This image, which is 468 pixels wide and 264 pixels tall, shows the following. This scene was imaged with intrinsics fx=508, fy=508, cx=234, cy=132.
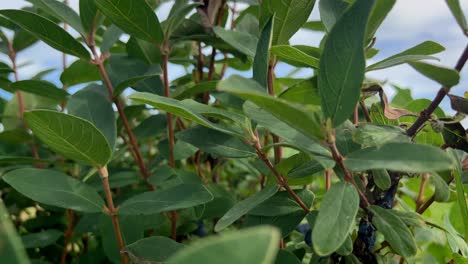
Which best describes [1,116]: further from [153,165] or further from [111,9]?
[111,9]

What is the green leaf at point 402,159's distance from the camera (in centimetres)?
52

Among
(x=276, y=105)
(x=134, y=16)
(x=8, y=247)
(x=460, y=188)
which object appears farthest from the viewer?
(x=134, y=16)

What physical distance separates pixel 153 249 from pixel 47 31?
0.53 m

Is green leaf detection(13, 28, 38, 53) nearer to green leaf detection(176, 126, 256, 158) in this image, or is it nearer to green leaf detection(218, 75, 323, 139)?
green leaf detection(176, 126, 256, 158)

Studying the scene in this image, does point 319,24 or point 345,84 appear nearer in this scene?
point 345,84

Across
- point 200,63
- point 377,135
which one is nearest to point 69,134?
point 377,135

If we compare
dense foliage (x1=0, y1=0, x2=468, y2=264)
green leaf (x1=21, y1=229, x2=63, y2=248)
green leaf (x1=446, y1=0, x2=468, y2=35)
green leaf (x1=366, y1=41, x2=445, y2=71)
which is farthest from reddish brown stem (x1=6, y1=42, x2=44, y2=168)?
green leaf (x1=446, y1=0, x2=468, y2=35)

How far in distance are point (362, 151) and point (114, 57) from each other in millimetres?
781

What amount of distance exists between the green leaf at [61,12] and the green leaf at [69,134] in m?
0.35

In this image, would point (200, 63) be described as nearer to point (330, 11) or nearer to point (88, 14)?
point (88, 14)

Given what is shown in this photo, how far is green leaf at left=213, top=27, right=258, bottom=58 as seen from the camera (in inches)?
36.4

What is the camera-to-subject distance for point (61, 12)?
109cm

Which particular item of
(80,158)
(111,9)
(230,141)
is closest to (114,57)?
(111,9)

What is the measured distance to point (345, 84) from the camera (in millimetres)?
613
